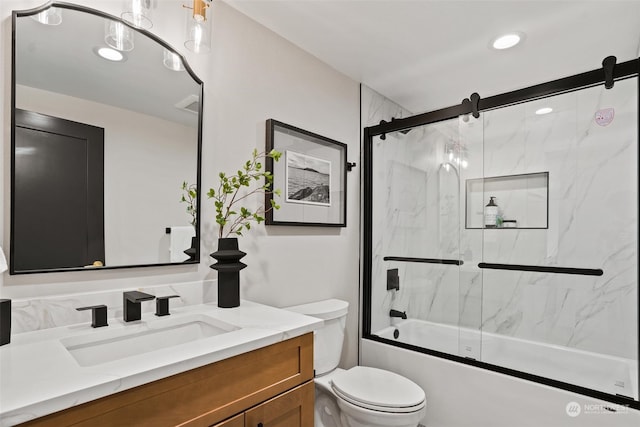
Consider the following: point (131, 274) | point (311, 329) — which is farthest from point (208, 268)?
point (311, 329)

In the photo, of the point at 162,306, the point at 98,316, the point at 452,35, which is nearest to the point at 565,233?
the point at 452,35

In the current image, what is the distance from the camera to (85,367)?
92cm

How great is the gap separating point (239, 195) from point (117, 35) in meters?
0.80

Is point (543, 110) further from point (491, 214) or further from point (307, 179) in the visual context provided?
point (307, 179)

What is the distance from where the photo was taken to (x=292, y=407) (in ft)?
4.09

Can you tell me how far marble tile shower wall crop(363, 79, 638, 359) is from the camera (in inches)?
71.7

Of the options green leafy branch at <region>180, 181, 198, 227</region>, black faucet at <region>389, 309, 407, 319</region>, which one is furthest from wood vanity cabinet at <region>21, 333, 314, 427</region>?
black faucet at <region>389, 309, 407, 319</region>

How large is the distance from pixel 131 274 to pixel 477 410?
1.84m

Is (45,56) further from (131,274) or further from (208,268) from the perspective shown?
(208,268)

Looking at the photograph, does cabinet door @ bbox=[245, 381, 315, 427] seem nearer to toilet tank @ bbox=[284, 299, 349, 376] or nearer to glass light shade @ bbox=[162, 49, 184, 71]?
toilet tank @ bbox=[284, 299, 349, 376]

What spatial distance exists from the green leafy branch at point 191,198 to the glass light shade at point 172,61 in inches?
19.0

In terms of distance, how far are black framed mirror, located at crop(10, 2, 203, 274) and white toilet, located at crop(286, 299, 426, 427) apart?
0.84m

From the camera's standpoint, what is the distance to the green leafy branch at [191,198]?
158cm

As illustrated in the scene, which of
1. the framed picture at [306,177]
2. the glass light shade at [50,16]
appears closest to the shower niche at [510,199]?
the framed picture at [306,177]
